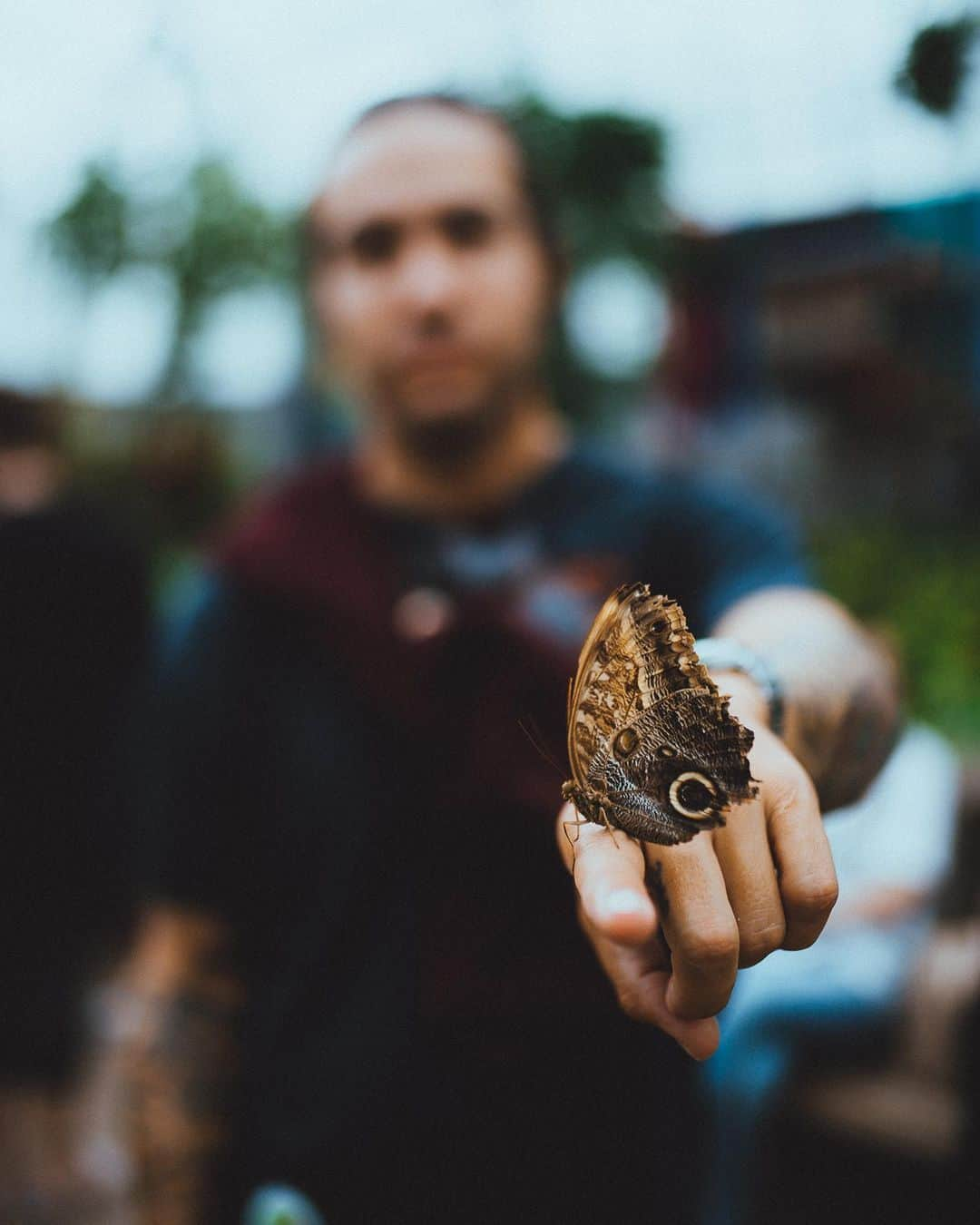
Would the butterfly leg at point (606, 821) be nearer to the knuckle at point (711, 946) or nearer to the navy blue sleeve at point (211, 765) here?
the knuckle at point (711, 946)

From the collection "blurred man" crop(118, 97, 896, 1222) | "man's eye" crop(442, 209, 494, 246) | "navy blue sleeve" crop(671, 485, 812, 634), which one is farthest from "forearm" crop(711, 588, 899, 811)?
"man's eye" crop(442, 209, 494, 246)

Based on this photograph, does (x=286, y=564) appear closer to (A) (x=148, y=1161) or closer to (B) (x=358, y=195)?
(B) (x=358, y=195)

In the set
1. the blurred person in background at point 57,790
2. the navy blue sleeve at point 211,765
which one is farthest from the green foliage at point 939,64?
the blurred person in background at point 57,790

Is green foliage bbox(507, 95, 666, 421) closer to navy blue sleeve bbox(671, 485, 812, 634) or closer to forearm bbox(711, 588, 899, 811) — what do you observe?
navy blue sleeve bbox(671, 485, 812, 634)

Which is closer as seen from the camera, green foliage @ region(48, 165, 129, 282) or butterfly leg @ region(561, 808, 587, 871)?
butterfly leg @ region(561, 808, 587, 871)

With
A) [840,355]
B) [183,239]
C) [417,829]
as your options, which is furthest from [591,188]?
[417,829]

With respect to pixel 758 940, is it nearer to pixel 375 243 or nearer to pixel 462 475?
pixel 462 475

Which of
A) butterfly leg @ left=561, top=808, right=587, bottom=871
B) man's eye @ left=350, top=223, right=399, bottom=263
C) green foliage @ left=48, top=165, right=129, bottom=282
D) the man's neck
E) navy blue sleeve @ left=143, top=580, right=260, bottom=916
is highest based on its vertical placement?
green foliage @ left=48, top=165, right=129, bottom=282
